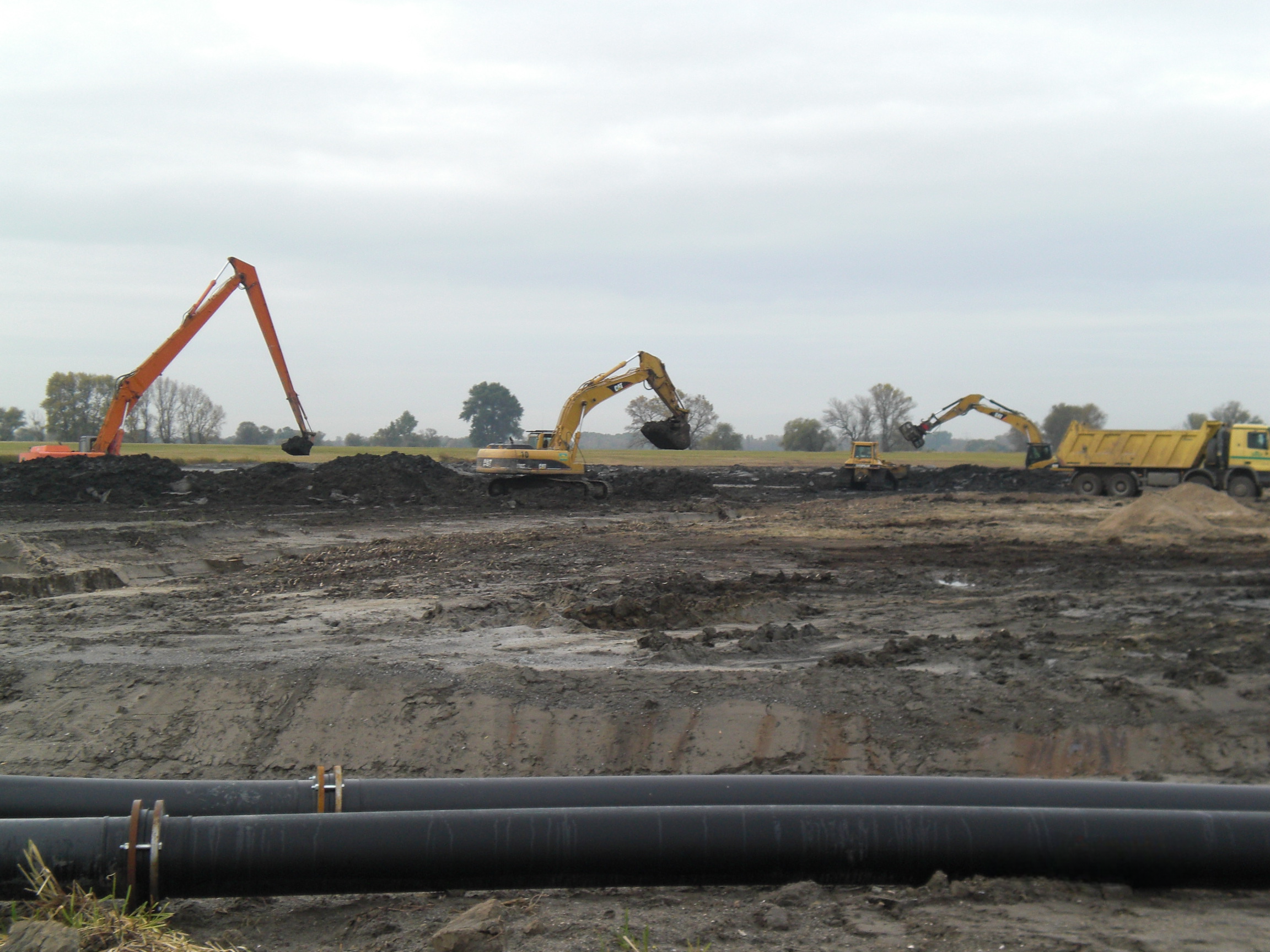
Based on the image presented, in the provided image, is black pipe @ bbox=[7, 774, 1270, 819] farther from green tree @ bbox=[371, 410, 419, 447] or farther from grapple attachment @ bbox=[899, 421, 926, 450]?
Answer: green tree @ bbox=[371, 410, 419, 447]

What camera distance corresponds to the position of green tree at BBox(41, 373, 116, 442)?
68.1 m

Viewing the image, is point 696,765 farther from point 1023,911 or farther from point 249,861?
point 249,861

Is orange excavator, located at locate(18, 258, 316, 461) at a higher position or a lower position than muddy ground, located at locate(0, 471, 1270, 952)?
higher

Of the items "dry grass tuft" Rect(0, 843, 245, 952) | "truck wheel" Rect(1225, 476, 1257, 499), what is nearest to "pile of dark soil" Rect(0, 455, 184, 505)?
"dry grass tuft" Rect(0, 843, 245, 952)

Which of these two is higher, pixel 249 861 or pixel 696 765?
pixel 249 861

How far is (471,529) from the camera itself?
19.9 metres

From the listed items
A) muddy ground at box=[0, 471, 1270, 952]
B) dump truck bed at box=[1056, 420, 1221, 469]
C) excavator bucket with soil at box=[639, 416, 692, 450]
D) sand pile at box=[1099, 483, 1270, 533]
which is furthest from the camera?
dump truck bed at box=[1056, 420, 1221, 469]

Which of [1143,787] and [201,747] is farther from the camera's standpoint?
[201,747]

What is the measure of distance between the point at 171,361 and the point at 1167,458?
1157 inches

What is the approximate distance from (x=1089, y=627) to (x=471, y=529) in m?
13.4

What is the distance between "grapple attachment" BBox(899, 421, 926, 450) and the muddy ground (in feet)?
70.9

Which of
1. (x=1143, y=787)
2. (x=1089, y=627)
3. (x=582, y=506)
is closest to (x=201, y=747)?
(x=1143, y=787)

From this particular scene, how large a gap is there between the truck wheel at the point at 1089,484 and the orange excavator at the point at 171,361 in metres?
24.3

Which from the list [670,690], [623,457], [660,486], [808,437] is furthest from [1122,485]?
[808,437]
